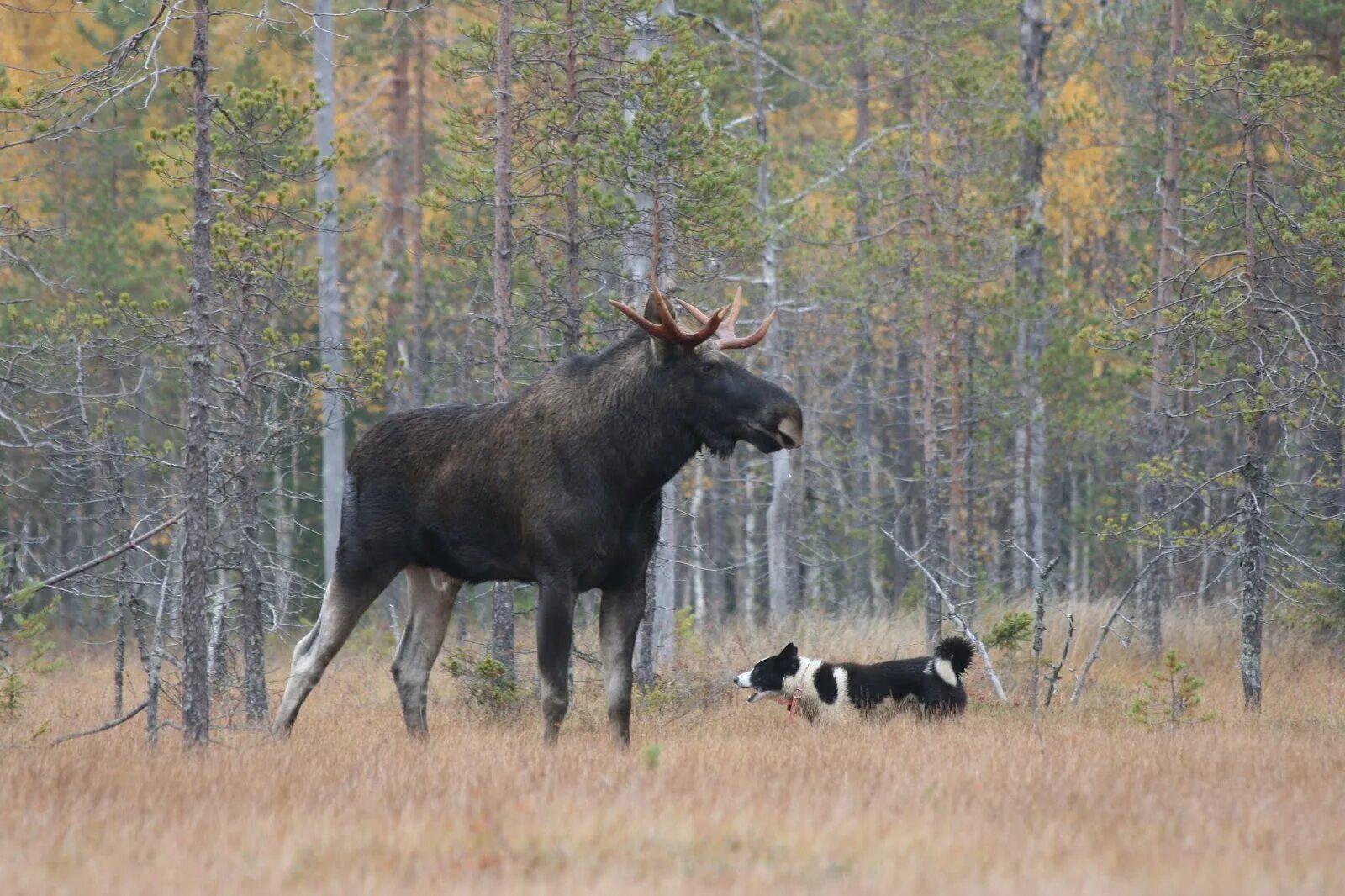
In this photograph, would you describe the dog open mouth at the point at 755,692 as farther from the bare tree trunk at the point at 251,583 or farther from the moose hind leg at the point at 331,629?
the bare tree trunk at the point at 251,583

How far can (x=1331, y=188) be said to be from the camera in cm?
1421

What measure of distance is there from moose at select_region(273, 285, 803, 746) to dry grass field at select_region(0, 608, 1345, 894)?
0.64m

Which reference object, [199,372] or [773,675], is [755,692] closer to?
[773,675]

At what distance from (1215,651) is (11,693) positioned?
13520 millimetres

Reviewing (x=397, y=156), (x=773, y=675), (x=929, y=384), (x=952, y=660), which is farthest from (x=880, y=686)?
(x=397, y=156)

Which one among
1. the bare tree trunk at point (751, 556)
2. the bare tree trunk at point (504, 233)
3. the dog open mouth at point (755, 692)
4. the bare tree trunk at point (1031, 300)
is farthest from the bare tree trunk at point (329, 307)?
the dog open mouth at point (755, 692)

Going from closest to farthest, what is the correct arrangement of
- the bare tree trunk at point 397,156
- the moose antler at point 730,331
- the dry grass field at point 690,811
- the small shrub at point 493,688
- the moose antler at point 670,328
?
the dry grass field at point 690,811 → the moose antler at point 670,328 → the moose antler at point 730,331 → the small shrub at point 493,688 → the bare tree trunk at point 397,156

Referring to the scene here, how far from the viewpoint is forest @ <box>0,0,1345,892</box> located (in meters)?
7.10

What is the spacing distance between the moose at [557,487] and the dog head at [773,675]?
9.25ft

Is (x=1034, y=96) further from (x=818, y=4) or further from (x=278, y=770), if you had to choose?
(x=278, y=770)

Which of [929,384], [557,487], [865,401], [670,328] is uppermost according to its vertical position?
[865,401]

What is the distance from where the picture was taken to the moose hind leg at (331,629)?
1077 centimetres

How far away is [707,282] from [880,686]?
6.32 metres

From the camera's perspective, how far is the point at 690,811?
708 cm
